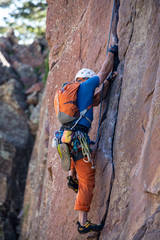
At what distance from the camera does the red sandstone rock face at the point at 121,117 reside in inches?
165

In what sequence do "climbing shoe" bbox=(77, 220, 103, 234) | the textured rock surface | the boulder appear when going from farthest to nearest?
the boulder, the textured rock surface, "climbing shoe" bbox=(77, 220, 103, 234)

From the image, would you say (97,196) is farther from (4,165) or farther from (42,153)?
(4,165)

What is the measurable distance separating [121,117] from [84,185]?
1.11 meters

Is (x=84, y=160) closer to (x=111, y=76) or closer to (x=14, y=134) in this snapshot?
(x=111, y=76)

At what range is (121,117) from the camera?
5.29 meters

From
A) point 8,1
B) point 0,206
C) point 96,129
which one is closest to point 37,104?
point 0,206

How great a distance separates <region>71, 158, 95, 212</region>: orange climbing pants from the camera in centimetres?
525

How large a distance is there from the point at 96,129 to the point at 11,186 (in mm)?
8004

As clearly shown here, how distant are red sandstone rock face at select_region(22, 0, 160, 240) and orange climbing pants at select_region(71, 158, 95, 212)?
15cm

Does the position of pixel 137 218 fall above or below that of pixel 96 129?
below

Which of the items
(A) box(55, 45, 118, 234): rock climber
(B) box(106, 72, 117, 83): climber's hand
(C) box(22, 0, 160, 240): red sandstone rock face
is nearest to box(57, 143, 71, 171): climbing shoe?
(A) box(55, 45, 118, 234): rock climber

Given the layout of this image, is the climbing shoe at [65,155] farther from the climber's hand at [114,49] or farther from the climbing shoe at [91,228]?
the climber's hand at [114,49]

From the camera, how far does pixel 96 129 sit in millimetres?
5938

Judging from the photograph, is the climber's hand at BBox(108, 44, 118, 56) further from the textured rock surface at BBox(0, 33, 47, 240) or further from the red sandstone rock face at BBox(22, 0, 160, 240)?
the textured rock surface at BBox(0, 33, 47, 240)
